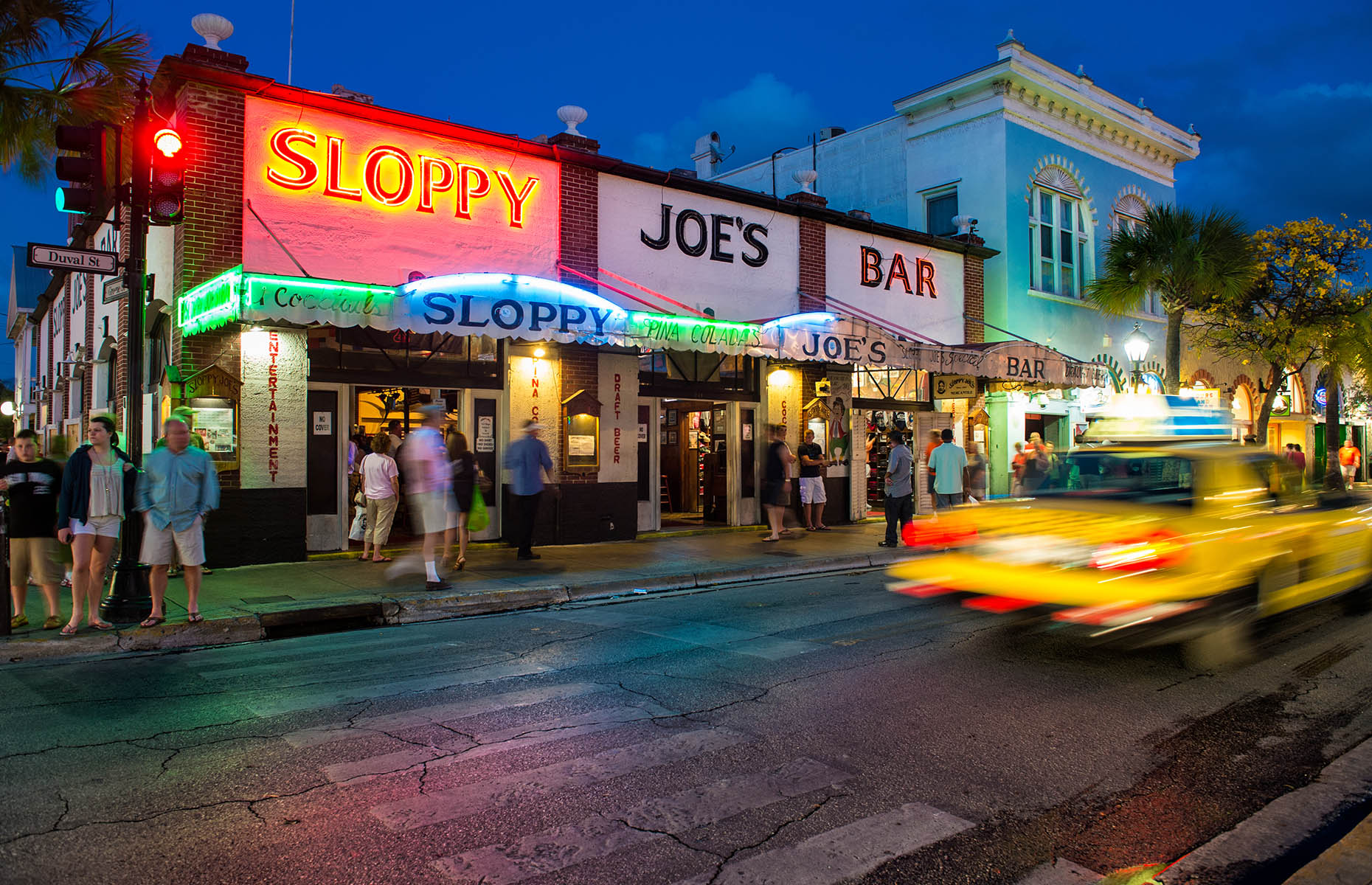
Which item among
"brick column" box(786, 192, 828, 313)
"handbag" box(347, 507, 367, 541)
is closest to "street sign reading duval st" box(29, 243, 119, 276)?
"handbag" box(347, 507, 367, 541)

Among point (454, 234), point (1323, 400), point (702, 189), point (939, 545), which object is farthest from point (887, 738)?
point (1323, 400)

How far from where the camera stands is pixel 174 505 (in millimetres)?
7531

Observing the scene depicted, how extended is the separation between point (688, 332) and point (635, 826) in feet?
32.0

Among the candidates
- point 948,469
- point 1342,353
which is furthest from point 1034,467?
point 1342,353

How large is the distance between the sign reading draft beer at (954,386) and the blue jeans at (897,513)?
16.6 feet

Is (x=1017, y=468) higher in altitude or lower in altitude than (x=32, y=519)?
higher

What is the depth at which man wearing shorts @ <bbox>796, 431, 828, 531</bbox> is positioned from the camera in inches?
631

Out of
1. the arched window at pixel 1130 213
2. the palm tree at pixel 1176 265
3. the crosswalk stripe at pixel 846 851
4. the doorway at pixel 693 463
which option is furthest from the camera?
the arched window at pixel 1130 213

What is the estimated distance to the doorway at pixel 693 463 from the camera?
16531 mm

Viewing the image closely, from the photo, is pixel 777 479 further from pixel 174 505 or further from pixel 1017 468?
pixel 174 505

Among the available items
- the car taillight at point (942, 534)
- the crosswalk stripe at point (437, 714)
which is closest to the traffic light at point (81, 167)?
the crosswalk stripe at point (437, 714)

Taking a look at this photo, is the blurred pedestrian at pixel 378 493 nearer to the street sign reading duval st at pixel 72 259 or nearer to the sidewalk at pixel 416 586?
the sidewalk at pixel 416 586

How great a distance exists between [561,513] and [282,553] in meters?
4.04

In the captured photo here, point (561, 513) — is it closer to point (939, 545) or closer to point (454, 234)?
point (454, 234)
